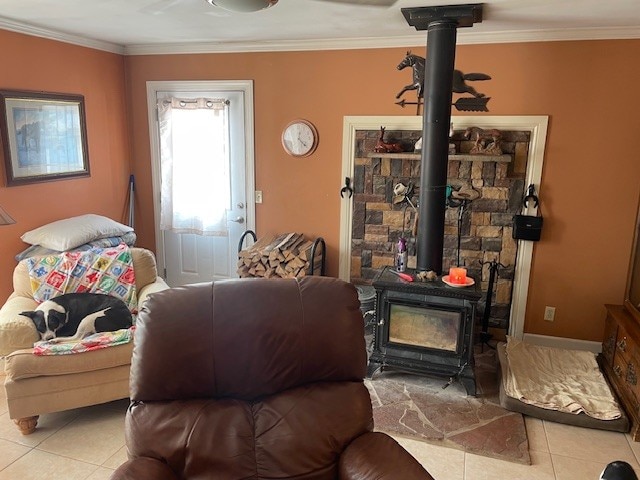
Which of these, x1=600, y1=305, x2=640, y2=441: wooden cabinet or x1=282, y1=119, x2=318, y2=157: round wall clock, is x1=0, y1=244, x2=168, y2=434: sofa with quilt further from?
x1=600, y1=305, x2=640, y2=441: wooden cabinet

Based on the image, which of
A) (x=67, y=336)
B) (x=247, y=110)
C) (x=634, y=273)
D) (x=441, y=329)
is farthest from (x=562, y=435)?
(x=247, y=110)

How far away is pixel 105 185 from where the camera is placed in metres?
4.25

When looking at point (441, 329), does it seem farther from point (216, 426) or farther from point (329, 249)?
point (216, 426)

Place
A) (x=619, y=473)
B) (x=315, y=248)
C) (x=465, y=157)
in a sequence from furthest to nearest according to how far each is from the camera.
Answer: (x=315, y=248), (x=465, y=157), (x=619, y=473)

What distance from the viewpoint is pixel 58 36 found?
3.63 metres

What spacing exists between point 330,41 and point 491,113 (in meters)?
1.34

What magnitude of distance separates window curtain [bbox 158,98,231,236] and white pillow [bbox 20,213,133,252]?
2.42 ft

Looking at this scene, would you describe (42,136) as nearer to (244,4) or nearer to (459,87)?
(244,4)

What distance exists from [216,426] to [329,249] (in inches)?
102

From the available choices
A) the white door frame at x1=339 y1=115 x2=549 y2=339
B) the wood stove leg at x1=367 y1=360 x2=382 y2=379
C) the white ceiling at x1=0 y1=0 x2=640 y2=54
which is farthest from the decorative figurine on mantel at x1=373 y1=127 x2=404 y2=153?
the wood stove leg at x1=367 y1=360 x2=382 y2=379

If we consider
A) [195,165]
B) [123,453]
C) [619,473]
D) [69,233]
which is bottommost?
[123,453]

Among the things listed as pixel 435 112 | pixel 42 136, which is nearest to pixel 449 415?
pixel 435 112

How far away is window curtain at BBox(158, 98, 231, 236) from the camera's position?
4227mm

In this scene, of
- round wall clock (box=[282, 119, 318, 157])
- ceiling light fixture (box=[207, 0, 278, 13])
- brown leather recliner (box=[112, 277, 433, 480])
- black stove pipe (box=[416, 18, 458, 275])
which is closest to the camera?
brown leather recliner (box=[112, 277, 433, 480])
